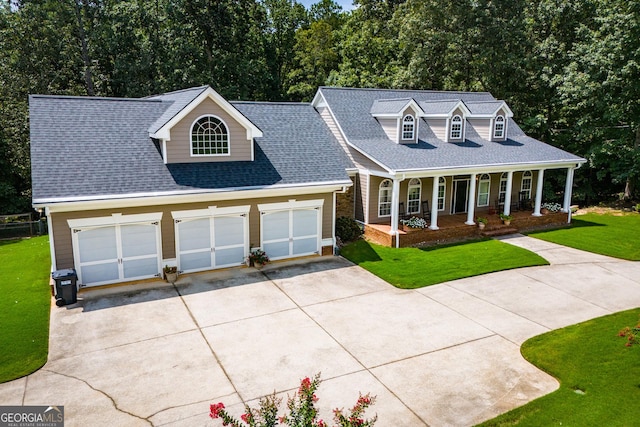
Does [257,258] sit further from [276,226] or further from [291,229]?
[291,229]

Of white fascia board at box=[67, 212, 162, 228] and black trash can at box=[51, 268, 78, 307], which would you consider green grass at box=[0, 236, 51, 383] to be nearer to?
black trash can at box=[51, 268, 78, 307]

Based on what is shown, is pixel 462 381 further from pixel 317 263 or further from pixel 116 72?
pixel 116 72

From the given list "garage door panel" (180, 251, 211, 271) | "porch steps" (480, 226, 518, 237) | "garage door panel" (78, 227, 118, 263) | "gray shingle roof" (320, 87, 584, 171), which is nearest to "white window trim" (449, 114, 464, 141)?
"gray shingle roof" (320, 87, 584, 171)

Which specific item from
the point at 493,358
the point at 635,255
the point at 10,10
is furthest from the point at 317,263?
the point at 10,10

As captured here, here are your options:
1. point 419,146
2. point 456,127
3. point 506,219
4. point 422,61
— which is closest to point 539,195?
point 506,219

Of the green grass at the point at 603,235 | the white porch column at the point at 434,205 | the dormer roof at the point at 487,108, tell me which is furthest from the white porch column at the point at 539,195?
the white porch column at the point at 434,205

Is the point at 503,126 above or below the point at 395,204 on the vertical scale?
above
